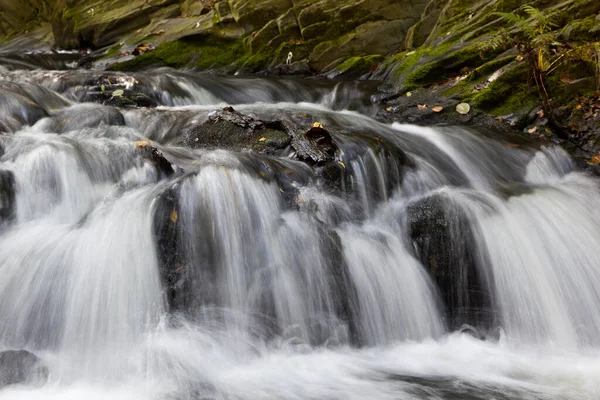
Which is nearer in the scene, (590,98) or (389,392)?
(389,392)

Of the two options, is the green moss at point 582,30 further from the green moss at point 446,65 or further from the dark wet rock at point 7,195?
the dark wet rock at point 7,195

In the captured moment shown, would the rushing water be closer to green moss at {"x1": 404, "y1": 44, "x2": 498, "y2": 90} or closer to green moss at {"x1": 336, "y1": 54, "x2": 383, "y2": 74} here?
green moss at {"x1": 404, "y1": 44, "x2": 498, "y2": 90}

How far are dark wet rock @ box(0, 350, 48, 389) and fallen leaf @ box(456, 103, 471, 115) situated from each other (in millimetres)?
6247

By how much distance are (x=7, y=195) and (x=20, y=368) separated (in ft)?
5.67

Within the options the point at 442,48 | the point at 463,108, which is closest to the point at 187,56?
the point at 442,48

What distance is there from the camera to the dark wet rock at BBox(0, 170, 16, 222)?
405cm

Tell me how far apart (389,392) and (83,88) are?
23.2ft

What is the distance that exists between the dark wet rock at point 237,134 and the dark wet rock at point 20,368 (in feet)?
9.20

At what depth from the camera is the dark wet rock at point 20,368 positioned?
2943mm

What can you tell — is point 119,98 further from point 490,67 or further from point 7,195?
point 490,67

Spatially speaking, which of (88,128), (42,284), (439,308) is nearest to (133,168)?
(42,284)

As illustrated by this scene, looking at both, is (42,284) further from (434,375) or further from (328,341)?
(434,375)

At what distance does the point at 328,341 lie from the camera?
3621mm

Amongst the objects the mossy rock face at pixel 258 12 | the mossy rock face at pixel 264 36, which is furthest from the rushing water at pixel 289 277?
the mossy rock face at pixel 258 12
